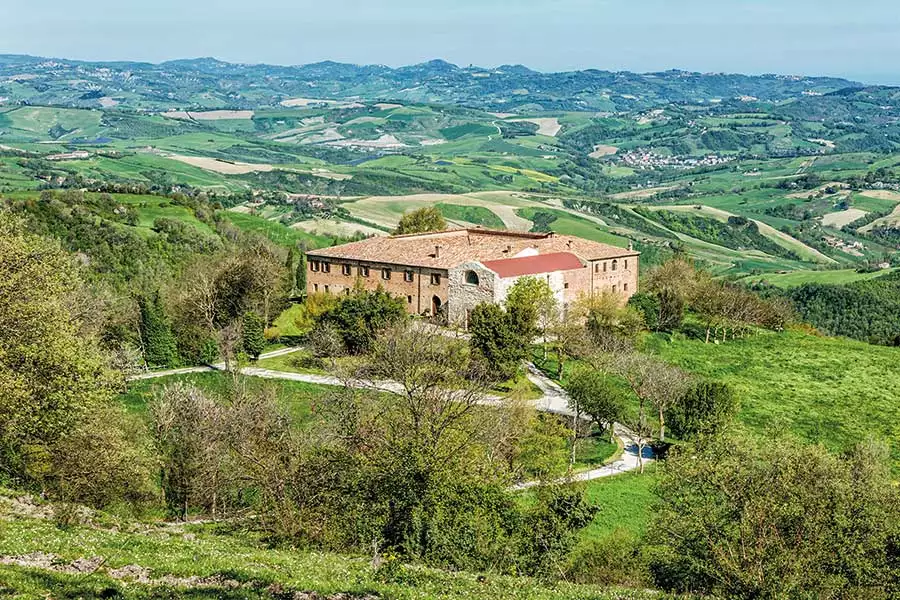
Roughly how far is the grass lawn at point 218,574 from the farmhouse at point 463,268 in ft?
138

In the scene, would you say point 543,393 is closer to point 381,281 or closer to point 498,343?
point 498,343

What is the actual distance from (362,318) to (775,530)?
38209 mm

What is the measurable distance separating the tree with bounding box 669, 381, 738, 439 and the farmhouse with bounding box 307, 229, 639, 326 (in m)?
18.9

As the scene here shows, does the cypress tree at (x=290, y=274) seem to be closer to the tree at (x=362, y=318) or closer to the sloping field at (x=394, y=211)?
the tree at (x=362, y=318)

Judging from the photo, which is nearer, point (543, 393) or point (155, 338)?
point (543, 393)

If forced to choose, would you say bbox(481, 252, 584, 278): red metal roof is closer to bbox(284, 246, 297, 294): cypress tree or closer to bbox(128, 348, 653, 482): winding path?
bbox(128, 348, 653, 482): winding path

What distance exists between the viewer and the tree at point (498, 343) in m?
53.6

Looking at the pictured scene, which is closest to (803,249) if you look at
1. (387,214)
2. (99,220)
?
(387,214)

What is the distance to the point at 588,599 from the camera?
20594mm

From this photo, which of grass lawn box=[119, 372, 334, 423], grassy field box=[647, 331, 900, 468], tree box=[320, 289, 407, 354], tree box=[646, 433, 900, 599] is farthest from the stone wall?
tree box=[646, 433, 900, 599]

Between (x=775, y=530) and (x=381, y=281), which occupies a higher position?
(x=775, y=530)

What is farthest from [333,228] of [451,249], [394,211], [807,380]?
[807,380]

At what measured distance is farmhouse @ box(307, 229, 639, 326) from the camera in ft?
214

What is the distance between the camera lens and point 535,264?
67.1m
